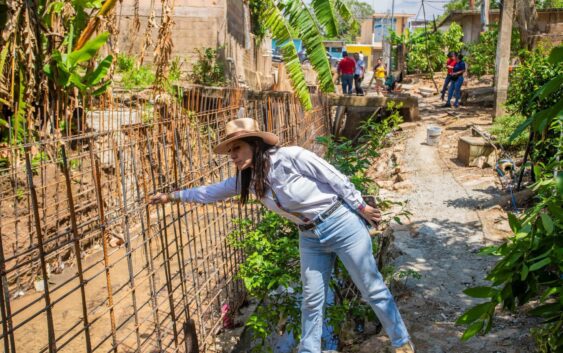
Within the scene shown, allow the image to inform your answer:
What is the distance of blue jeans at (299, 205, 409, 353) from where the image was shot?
2.78m

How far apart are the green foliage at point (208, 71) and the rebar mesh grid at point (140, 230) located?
377cm

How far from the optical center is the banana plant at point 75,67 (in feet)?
17.9

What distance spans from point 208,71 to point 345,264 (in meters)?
9.42

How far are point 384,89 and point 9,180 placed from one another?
15.9m

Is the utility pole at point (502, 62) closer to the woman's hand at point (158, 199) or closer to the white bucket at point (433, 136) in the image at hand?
the white bucket at point (433, 136)

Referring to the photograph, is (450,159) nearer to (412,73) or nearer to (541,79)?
(541,79)

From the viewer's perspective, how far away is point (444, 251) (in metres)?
5.21

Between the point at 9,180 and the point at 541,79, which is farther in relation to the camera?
the point at 541,79

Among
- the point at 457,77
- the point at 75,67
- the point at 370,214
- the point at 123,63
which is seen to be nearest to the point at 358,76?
the point at 457,77

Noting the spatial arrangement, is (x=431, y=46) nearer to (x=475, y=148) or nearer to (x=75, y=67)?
(x=475, y=148)

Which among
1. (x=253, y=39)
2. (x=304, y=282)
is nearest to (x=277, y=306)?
(x=304, y=282)

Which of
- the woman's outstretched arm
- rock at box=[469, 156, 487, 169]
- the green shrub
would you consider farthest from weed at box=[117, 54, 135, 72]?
the woman's outstretched arm

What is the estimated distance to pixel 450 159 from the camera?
9.46m

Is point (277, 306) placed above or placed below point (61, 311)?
above
